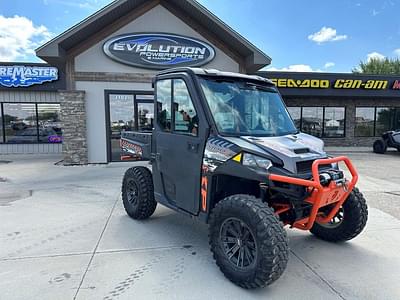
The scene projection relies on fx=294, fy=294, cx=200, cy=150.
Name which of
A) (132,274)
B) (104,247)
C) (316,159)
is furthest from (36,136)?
(316,159)

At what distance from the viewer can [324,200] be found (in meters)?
3.11

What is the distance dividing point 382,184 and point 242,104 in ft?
22.0

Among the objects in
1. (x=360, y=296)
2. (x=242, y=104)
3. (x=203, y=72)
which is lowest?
(x=360, y=296)

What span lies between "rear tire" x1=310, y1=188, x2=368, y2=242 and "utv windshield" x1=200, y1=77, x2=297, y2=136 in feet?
4.05

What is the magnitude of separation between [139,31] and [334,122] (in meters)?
13.1

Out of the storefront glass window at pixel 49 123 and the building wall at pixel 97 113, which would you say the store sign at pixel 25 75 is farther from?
the building wall at pixel 97 113

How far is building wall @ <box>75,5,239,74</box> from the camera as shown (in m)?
10.8

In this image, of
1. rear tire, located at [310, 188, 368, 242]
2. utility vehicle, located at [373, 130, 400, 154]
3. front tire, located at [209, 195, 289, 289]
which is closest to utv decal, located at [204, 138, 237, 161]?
front tire, located at [209, 195, 289, 289]

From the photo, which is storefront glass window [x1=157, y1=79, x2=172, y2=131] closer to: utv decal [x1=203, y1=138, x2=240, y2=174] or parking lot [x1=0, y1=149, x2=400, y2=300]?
utv decal [x1=203, y1=138, x2=240, y2=174]

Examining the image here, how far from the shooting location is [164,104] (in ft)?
13.8

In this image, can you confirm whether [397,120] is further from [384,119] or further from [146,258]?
[146,258]

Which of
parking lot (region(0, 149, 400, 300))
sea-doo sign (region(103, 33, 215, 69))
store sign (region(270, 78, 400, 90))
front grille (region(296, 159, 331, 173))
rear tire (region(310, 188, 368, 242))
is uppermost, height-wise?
sea-doo sign (region(103, 33, 215, 69))

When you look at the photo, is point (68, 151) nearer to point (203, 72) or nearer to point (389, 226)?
point (203, 72)

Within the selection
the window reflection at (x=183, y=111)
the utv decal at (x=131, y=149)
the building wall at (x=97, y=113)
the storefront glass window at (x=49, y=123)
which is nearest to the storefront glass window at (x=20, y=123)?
the storefront glass window at (x=49, y=123)
